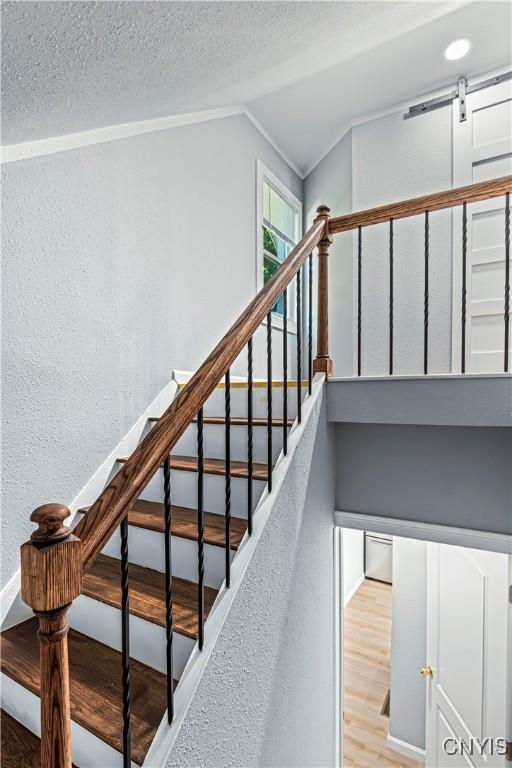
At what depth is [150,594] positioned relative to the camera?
137 cm

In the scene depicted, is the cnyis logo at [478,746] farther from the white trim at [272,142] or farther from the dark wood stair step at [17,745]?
the white trim at [272,142]

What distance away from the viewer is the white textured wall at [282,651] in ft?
3.65

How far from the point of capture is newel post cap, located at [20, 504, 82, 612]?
0.66 metres

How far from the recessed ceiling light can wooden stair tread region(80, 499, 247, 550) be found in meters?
3.23

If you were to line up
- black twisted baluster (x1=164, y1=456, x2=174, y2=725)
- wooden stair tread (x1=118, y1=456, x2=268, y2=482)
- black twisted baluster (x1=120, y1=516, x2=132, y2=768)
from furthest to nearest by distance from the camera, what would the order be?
wooden stair tread (x1=118, y1=456, x2=268, y2=482) < black twisted baluster (x1=164, y1=456, x2=174, y2=725) < black twisted baluster (x1=120, y1=516, x2=132, y2=768)

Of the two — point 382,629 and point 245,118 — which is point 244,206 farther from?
point 382,629

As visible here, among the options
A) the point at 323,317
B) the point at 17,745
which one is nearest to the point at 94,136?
the point at 323,317

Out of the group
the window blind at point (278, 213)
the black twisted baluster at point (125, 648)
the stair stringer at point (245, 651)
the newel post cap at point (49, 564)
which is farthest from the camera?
the window blind at point (278, 213)

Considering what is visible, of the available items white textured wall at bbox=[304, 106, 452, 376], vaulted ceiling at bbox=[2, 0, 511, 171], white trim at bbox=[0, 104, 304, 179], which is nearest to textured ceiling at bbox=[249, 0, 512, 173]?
vaulted ceiling at bbox=[2, 0, 511, 171]

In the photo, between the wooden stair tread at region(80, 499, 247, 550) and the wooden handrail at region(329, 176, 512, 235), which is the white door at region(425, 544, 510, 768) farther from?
the wooden handrail at region(329, 176, 512, 235)

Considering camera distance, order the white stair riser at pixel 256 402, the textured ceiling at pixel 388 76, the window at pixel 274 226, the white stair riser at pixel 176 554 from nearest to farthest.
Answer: the white stair riser at pixel 176 554
the white stair riser at pixel 256 402
the textured ceiling at pixel 388 76
the window at pixel 274 226

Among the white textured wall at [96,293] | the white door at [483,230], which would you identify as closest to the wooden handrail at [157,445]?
the white textured wall at [96,293]

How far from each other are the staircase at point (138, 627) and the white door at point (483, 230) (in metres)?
1.67

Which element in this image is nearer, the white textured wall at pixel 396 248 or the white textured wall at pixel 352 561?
the white textured wall at pixel 396 248
